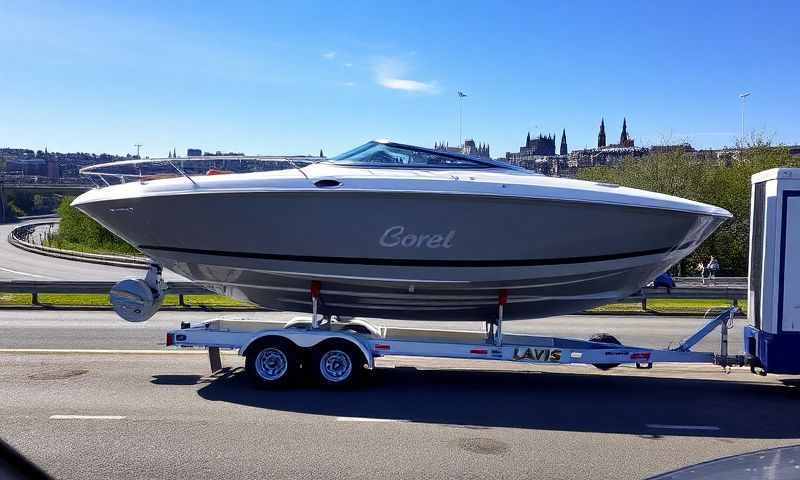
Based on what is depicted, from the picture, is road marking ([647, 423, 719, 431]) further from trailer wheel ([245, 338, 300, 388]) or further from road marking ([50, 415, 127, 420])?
road marking ([50, 415, 127, 420])

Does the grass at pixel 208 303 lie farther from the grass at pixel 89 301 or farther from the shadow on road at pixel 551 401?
the shadow on road at pixel 551 401

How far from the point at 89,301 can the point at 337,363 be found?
30.9 feet

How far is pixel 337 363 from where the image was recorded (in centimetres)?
717

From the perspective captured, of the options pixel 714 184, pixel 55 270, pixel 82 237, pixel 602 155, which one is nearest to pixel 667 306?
pixel 714 184

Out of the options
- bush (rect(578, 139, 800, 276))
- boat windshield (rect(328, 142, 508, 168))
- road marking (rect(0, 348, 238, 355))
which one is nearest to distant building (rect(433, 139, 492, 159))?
boat windshield (rect(328, 142, 508, 168))

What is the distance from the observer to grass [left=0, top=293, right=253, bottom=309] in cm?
1382

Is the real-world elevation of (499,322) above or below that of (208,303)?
above

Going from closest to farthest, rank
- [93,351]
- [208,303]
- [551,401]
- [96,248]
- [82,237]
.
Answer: [551,401], [93,351], [208,303], [96,248], [82,237]

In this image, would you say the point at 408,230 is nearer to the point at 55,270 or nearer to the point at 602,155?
the point at 55,270

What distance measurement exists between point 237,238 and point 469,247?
8.55 feet

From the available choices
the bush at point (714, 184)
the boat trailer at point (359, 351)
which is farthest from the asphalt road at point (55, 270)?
the bush at point (714, 184)

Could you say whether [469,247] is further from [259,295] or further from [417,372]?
[259,295]

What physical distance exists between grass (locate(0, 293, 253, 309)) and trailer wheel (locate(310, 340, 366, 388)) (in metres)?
6.85

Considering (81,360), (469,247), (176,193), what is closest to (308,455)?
(469,247)
